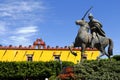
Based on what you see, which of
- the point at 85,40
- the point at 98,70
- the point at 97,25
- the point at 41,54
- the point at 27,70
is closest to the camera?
the point at 98,70

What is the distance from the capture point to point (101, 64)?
71.4 feet

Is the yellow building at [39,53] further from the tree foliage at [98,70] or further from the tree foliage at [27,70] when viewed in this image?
the tree foliage at [98,70]

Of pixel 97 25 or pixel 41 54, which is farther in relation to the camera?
pixel 41 54

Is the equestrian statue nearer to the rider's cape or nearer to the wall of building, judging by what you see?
the rider's cape

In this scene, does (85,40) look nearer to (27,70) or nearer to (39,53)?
(27,70)

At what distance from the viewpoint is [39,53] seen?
6994 cm

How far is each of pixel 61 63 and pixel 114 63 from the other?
3571 centimetres

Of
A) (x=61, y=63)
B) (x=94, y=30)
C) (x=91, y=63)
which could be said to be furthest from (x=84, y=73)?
(x=61, y=63)

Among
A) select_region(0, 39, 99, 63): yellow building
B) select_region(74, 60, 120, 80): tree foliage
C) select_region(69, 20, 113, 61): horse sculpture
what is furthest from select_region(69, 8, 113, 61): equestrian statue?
select_region(0, 39, 99, 63): yellow building

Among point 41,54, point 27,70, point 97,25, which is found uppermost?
A: point 41,54

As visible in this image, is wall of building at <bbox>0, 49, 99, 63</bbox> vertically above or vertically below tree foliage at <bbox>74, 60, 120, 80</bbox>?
above

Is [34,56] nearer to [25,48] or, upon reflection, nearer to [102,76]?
[25,48]

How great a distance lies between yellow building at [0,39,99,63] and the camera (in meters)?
69.0

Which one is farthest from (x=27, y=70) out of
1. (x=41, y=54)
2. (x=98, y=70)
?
(x=98, y=70)
